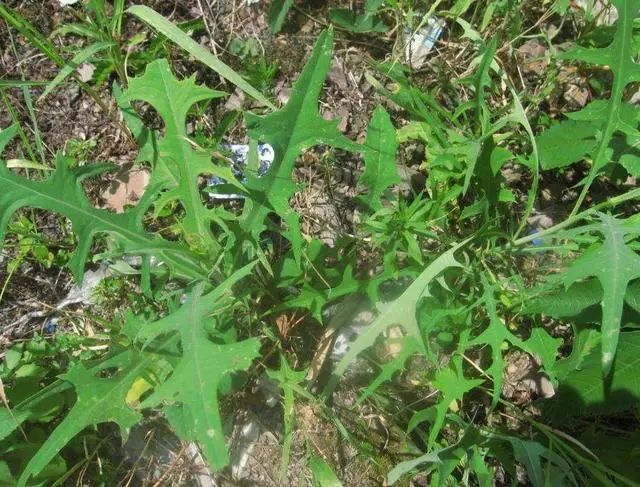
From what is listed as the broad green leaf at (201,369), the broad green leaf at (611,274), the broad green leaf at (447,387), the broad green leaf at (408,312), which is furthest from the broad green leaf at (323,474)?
the broad green leaf at (611,274)

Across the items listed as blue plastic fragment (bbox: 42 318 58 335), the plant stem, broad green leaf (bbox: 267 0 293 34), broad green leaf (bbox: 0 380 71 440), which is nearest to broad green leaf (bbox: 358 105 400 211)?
the plant stem

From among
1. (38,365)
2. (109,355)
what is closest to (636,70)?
(109,355)

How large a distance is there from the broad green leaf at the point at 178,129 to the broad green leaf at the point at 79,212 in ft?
0.34

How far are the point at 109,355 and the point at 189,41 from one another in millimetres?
930

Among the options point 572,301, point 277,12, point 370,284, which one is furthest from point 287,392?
point 277,12

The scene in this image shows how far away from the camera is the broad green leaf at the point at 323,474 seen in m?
1.82

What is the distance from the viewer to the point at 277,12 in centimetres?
228

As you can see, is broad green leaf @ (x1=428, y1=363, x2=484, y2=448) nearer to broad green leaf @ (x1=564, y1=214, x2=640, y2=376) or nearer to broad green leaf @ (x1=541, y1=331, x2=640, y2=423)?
broad green leaf @ (x1=541, y1=331, x2=640, y2=423)

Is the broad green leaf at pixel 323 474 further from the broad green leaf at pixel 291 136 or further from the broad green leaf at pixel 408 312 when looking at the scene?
the broad green leaf at pixel 291 136

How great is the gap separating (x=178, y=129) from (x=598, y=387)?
4.36 ft

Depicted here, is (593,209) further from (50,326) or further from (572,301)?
(50,326)

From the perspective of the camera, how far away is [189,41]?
1805 mm

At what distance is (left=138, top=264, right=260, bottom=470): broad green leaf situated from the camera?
1243mm

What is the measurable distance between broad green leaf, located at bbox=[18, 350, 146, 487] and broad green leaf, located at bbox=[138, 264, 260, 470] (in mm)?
180
